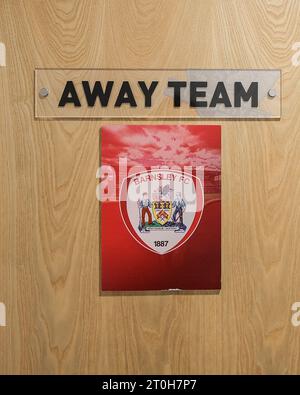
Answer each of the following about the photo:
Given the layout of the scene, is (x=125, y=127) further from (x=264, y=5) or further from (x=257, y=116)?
(x=264, y=5)

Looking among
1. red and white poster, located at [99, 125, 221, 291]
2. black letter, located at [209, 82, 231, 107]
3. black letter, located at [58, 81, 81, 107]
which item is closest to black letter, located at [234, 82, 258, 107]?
black letter, located at [209, 82, 231, 107]

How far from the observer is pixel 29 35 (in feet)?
5.33

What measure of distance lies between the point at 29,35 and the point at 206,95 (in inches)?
26.4

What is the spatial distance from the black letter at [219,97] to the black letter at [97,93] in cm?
37

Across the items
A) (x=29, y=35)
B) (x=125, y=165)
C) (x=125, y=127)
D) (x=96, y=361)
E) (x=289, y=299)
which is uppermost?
(x=29, y=35)

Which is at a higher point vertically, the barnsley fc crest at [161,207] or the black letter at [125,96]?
the black letter at [125,96]

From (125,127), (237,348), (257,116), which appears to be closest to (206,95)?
(257,116)

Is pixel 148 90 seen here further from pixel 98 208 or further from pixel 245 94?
pixel 98 208

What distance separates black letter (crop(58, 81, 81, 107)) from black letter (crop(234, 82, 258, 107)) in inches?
22.6

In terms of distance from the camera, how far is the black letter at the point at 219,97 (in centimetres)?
165

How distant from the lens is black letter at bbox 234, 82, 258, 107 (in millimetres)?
1651

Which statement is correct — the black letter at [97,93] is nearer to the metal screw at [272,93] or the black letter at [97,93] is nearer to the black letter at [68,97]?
the black letter at [68,97]

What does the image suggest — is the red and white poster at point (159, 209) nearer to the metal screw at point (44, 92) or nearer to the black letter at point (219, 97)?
the black letter at point (219, 97)

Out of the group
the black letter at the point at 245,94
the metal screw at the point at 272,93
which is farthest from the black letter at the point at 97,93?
the metal screw at the point at 272,93
